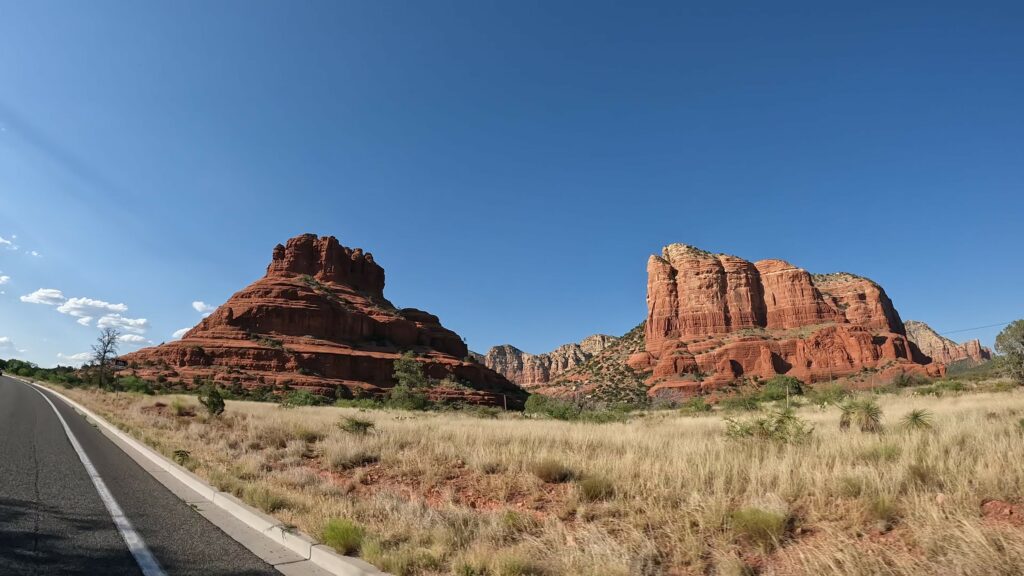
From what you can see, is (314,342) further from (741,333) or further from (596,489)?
(741,333)

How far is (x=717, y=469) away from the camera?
6875 mm

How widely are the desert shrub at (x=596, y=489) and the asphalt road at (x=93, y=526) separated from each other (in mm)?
4016

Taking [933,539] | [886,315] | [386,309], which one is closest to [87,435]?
[933,539]

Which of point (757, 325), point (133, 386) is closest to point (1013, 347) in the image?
point (133, 386)

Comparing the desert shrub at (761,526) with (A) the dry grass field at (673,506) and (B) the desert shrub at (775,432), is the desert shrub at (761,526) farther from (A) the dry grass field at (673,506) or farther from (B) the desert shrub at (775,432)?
(B) the desert shrub at (775,432)

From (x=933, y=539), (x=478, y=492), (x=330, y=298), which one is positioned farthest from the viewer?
(x=330, y=298)

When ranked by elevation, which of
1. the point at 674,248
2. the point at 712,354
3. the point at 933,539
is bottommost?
the point at 933,539

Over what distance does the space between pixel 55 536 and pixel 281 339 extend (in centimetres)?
8213

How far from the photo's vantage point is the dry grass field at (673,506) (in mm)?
4348

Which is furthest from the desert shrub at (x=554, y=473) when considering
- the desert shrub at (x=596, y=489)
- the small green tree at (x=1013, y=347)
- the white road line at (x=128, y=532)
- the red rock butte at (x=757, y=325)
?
the red rock butte at (x=757, y=325)

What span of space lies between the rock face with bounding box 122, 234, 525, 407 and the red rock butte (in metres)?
38.5

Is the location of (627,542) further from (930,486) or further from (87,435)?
(87,435)

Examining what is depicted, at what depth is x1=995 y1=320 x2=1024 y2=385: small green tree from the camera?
3353cm

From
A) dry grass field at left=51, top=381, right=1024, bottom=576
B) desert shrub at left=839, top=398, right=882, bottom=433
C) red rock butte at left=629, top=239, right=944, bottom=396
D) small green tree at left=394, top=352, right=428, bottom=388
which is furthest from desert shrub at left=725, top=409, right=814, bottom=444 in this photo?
red rock butte at left=629, top=239, right=944, bottom=396
